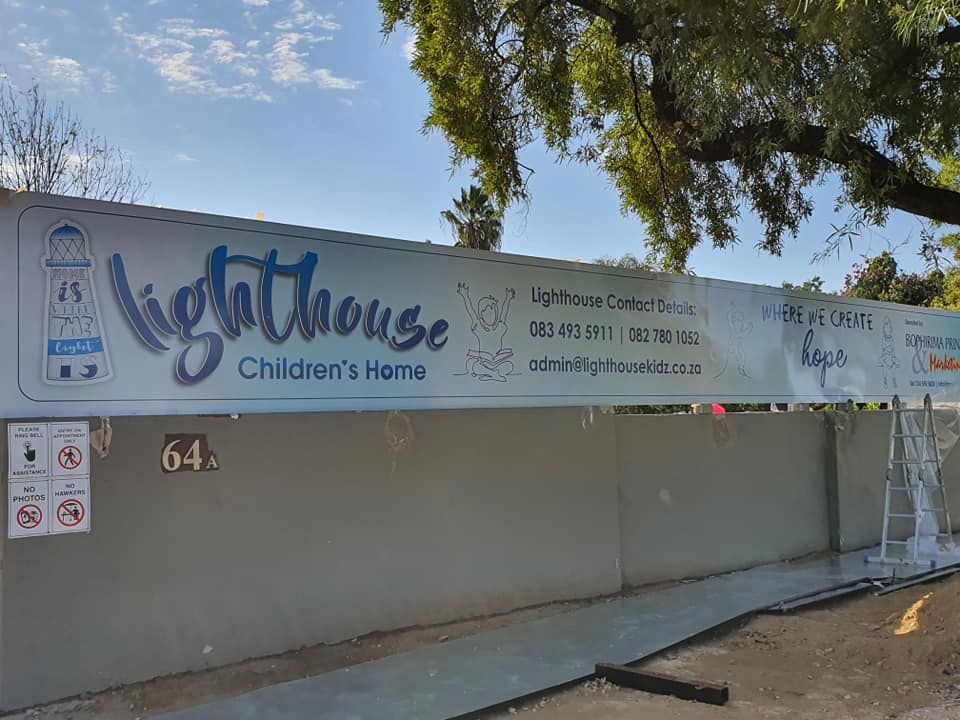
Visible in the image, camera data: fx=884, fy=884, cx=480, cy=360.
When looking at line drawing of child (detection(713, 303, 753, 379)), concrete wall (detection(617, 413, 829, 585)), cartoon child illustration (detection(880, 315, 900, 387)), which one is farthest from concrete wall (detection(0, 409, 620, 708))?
cartoon child illustration (detection(880, 315, 900, 387))

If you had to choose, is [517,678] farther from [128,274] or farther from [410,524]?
[128,274]

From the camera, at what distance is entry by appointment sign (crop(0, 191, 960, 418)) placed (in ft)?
16.6

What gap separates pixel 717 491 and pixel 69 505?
7374 millimetres

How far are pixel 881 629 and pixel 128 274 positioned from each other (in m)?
7.01

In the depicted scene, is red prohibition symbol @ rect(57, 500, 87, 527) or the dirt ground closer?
red prohibition symbol @ rect(57, 500, 87, 527)

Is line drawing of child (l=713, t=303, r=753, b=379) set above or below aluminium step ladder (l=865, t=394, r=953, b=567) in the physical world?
above

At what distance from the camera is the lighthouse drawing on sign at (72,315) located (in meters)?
5.03

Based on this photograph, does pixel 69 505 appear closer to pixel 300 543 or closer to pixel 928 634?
pixel 300 543

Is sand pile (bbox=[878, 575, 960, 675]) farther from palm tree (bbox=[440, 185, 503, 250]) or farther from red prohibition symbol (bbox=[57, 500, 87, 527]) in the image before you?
palm tree (bbox=[440, 185, 503, 250])

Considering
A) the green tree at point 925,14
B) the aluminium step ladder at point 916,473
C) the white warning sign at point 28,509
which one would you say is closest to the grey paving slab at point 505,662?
the white warning sign at point 28,509

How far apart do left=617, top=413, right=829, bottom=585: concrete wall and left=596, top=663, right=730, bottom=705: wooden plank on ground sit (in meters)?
→ 2.95

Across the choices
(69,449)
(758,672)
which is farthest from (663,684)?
(69,449)

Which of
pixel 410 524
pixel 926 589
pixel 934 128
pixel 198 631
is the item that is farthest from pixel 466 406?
pixel 926 589

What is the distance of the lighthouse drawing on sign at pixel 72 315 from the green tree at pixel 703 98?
524 centimetres
